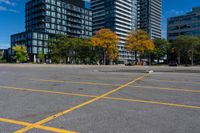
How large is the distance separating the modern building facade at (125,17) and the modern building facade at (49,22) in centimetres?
1801

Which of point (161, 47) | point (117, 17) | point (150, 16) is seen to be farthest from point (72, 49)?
point (150, 16)

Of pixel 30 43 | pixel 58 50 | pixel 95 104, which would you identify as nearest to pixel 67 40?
pixel 58 50

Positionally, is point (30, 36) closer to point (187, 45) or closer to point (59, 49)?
point (59, 49)

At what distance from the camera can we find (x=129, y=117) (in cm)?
526

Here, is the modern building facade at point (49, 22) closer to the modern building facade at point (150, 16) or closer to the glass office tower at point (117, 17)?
the glass office tower at point (117, 17)

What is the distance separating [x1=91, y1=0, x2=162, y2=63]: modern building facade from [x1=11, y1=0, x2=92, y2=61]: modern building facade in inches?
709

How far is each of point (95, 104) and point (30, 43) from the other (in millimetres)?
105046

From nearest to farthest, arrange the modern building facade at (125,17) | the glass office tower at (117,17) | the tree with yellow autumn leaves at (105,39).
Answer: the tree with yellow autumn leaves at (105,39)
the glass office tower at (117,17)
the modern building facade at (125,17)

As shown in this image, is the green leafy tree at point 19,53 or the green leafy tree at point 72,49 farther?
the green leafy tree at point 19,53

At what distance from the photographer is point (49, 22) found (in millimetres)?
119438

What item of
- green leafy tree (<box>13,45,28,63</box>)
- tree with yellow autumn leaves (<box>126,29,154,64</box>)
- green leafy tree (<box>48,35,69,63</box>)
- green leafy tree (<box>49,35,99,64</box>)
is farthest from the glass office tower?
tree with yellow autumn leaves (<box>126,29,154,64</box>)

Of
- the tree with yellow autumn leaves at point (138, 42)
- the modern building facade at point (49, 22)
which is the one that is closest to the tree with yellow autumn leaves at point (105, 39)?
the tree with yellow autumn leaves at point (138, 42)

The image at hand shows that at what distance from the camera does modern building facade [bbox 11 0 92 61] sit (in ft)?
→ 353

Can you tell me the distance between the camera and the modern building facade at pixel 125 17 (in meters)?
156
